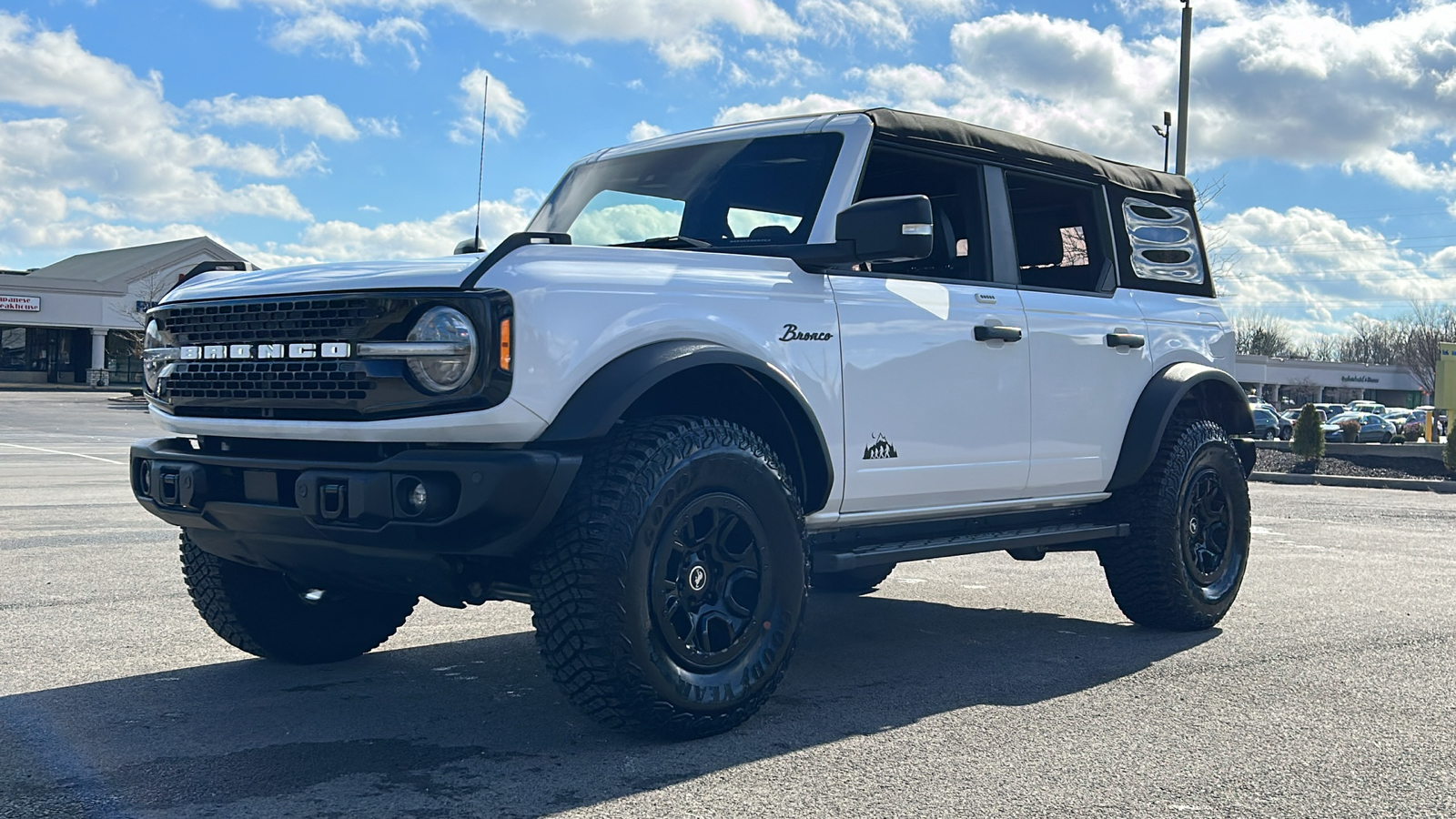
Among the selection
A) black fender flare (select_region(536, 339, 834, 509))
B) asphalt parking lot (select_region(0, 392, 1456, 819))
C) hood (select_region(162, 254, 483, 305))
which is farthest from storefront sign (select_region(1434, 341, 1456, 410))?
hood (select_region(162, 254, 483, 305))

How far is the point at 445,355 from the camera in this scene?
12.4ft

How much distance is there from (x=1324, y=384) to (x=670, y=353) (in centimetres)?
10212

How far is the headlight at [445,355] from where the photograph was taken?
377 cm

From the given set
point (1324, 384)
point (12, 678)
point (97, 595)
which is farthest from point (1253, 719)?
point (1324, 384)

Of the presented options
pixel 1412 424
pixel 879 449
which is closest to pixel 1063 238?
pixel 879 449

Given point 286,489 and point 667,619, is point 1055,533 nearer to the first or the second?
point 667,619

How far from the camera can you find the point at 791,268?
4.62 m

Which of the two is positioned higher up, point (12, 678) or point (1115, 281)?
point (1115, 281)

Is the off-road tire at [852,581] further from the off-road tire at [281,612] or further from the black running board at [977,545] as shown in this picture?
the off-road tire at [281,612]

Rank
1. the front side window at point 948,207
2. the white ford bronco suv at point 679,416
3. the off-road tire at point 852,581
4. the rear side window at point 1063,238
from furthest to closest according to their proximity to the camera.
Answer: the off-road tire at point 852,581 → the rear side window at point 1063,238 → the front side window at point 948,207 → the white ford bronco suv at point 679,416

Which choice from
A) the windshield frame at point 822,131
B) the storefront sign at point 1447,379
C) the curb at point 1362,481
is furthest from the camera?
the storefront sign at point 1447,379

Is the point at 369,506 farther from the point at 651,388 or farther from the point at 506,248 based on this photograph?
the point at 651,388

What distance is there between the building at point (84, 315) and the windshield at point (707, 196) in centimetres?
5690

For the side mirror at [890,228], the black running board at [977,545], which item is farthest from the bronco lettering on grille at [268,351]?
the black running board at [977,545]
